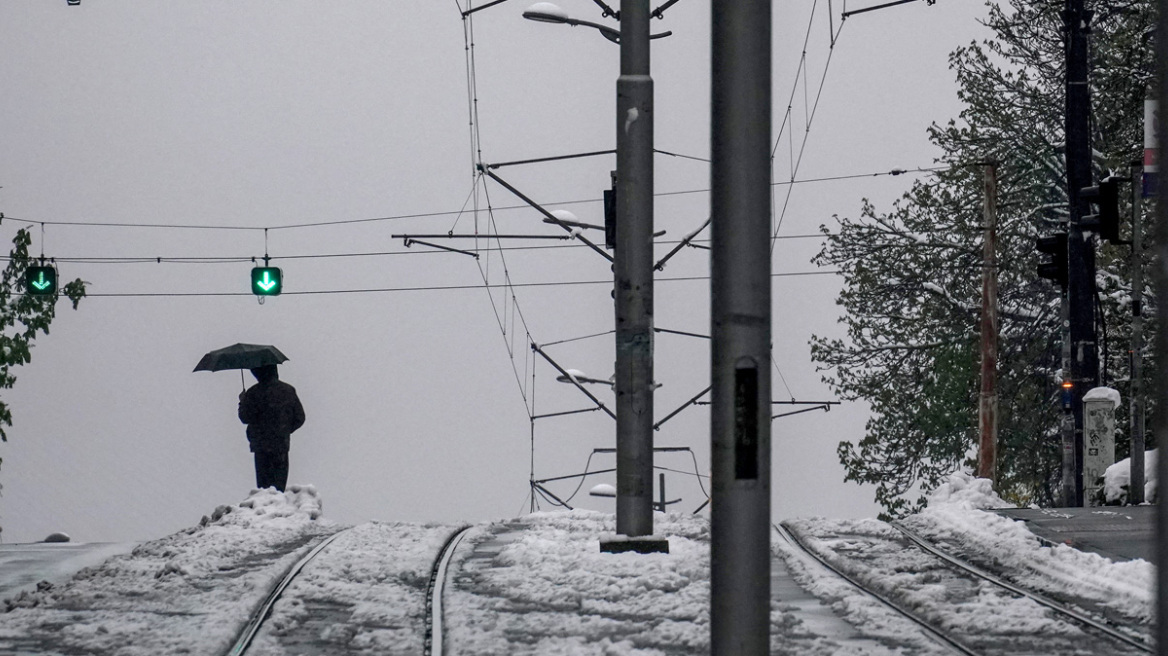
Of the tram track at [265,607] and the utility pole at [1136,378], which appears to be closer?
the tram track at [265,607]

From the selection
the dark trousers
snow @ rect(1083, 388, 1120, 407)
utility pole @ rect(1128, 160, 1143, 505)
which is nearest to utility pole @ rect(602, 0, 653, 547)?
the dark trousers

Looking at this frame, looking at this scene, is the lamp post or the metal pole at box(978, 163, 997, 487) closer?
the lamp post

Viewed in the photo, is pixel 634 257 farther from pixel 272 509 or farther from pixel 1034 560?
pixel 272 509

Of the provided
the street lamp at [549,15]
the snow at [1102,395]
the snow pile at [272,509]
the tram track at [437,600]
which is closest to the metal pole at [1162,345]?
the tram track at [437,600]

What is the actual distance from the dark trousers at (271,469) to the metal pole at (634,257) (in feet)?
21.1

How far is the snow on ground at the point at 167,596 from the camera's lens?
9.25 metres

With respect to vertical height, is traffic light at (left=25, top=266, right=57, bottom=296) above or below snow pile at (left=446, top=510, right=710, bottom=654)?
above

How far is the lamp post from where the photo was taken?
41.3 feet

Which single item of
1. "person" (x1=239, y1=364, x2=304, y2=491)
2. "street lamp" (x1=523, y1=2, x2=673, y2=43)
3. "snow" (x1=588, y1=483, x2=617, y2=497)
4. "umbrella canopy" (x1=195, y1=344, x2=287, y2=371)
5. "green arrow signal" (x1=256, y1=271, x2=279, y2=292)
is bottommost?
"snow" (x1=588, y1=483, x2=617, y2=497)

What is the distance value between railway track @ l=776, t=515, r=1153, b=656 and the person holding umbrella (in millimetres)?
6243

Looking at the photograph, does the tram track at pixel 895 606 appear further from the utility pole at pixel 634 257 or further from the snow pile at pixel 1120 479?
the snow pile at pixel 1120 479

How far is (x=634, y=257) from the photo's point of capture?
1264 centimetres

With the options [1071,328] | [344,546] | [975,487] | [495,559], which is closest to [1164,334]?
[495,559]

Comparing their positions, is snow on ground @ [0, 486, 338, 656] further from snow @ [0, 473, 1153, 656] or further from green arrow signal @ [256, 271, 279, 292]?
green arrow signal @ [256, 271, 279, 292]
